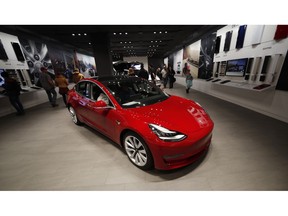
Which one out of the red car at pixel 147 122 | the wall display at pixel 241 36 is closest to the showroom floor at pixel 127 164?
the red car at pixel 147 122

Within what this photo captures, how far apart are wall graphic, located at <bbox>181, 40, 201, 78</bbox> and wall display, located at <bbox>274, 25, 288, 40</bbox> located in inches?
190

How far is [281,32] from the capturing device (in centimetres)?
326

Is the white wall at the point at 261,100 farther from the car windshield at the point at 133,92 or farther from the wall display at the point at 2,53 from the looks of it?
the wall display at the point at 2,53

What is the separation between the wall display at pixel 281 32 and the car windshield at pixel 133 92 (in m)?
3.59

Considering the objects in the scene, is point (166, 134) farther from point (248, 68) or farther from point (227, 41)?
point (227, 41)

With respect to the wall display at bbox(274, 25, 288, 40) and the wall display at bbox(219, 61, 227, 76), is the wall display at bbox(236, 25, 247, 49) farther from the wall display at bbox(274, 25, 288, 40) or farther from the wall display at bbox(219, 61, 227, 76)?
the wall display at bbox(274, 25, 288, 40)

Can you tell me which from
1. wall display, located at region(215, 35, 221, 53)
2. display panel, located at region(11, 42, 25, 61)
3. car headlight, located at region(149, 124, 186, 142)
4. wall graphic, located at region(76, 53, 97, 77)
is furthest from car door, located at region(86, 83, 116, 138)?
wall graphic, located at region(76, 53, 97, 77)

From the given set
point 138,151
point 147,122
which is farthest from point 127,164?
point 147,122

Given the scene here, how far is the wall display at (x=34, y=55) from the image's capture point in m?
6.23

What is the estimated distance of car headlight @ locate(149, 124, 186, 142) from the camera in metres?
1.54

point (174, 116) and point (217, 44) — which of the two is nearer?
point (174, 116)

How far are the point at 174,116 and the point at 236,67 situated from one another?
15.3 feet

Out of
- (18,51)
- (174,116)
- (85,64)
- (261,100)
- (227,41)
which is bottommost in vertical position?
(261,100)
